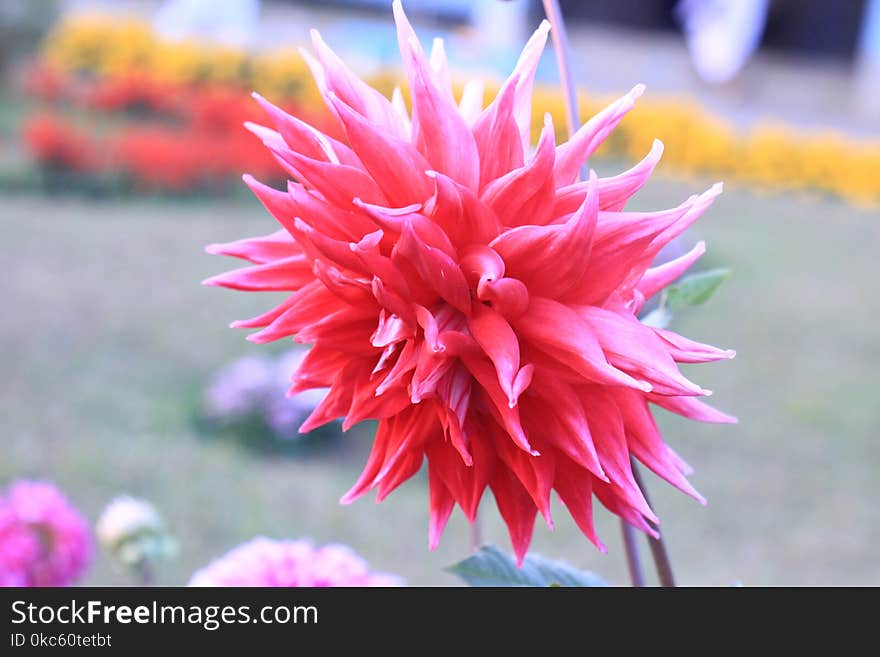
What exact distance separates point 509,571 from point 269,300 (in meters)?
3.08

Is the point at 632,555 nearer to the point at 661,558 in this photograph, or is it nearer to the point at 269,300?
the point at 661,558

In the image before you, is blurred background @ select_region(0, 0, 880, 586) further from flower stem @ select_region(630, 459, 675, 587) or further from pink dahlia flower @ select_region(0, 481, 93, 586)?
pink dahlia flower @ select_region(0, 481, 93, 586)

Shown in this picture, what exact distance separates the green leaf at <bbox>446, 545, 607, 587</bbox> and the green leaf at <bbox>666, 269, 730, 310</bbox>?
168mm

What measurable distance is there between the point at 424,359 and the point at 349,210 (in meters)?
0.08

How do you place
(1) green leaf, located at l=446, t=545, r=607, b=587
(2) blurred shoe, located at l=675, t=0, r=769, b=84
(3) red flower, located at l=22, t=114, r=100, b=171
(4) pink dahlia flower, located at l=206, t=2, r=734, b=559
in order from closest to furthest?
(4) pink dahlia flower, located at l=206, t=2, r=734, b=559 → (1) green leaf, located at l=446, t=545, r=607, b=587 → (3) red flower, located at l=22, t=114, r=100, b=171 → (2) blurred shoe, located at l=675, t=0, r=769, b=84

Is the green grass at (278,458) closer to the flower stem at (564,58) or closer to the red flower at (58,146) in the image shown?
the red flower at (58,146)

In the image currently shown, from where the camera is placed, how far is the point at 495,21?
7164 millimetres

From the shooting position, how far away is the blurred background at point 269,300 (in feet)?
7.82

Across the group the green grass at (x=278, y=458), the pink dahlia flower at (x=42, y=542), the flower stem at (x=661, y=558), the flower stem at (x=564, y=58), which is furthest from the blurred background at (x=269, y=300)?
the pink dahlia flower at (x=42, y=542)

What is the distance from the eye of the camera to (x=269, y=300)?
361cm

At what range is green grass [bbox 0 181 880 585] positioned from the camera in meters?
2.29

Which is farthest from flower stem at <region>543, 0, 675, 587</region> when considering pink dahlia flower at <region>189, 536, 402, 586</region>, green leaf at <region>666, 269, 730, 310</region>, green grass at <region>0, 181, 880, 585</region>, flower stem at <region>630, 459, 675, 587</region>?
green grass at <region>0, 181, 880, 585</region>
